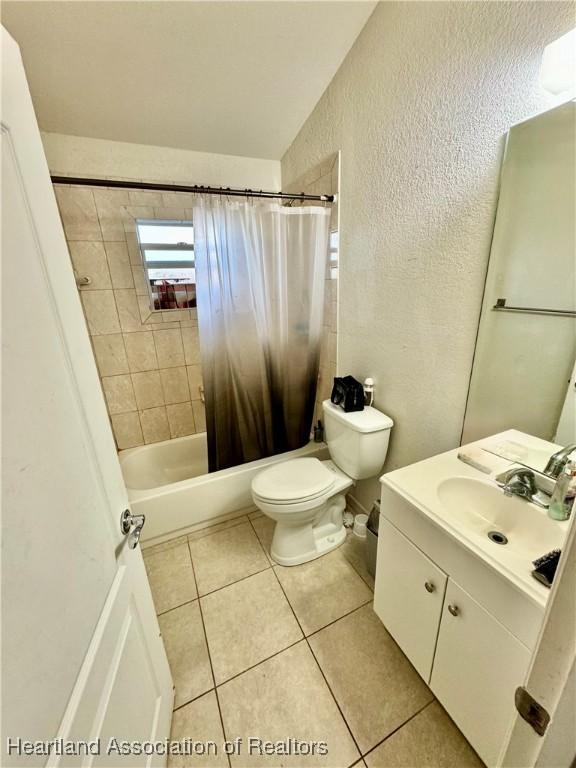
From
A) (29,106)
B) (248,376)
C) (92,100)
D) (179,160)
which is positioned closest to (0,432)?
(29,106)

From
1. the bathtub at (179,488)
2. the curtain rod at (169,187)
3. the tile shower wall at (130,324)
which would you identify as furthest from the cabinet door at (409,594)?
the tile shower wall at (130,324)

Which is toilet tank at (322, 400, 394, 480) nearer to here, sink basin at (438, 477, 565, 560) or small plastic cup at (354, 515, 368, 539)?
small plastic cup at (354, 515, 368, 539)

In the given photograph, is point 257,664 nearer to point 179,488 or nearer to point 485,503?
point 179,488

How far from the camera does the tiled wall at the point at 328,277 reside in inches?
64.5

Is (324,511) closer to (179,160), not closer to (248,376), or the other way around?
(248,376)

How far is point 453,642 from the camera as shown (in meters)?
0.87

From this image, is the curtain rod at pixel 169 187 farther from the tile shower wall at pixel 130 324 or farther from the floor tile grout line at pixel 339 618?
the floor tile grout line at pixel 339 618

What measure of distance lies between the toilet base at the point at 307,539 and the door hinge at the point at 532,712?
48.1 inches

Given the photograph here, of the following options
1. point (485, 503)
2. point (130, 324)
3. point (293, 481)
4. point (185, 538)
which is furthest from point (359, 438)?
point (130, 324)

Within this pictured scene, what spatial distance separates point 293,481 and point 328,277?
1191 millimetres

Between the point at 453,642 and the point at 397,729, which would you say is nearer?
the point at 453,642

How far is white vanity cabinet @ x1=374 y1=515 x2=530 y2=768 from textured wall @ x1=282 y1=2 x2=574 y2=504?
0.52m

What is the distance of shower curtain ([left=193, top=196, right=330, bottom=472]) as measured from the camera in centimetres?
158

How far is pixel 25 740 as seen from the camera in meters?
0.39
